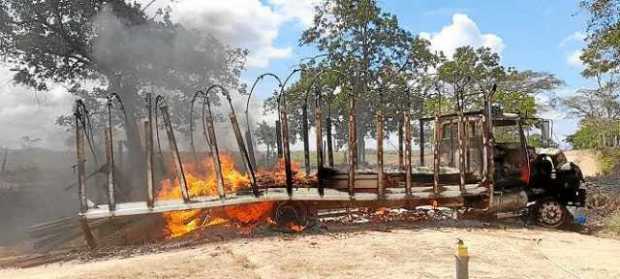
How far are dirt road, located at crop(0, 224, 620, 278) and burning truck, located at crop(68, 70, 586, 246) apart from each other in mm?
787

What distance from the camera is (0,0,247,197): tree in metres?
20.2

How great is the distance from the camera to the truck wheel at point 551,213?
37.6 feet

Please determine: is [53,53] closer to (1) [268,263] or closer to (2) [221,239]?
(2) [221,239]

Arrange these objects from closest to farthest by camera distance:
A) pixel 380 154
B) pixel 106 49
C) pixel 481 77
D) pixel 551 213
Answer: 1. pixel 380 154
2. pixel 551 213
3. pixel 106 49
4. pixel 481 77

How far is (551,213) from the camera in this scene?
11500mm

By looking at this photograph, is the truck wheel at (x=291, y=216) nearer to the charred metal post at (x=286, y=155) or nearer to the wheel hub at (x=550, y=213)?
the charred metal post at (x=286, y=155)

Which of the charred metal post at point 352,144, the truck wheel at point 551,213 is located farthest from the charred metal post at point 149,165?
the truck wheel at point 551,213

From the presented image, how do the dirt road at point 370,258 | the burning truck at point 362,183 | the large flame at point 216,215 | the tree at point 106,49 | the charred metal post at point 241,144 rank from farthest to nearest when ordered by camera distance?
the tree at point 106,49
the large flame at point 216,215
the burning truck at point 362,183
the charred metal post at point 241,144
the dirt road at point 370,258

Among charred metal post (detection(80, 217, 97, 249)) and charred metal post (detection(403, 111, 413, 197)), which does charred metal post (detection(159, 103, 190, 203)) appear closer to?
charred metal post (detection(80, 217, 97, 249))

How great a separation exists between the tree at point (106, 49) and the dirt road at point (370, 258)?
12686 mm

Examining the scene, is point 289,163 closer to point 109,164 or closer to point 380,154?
point 380,154

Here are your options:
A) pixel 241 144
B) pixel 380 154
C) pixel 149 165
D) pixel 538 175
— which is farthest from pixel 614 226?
pixel 149 165

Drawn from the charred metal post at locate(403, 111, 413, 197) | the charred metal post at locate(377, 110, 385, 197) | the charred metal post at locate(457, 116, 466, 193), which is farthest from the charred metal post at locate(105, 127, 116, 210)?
the charred metal post at locate(457, 116, 466, 193)

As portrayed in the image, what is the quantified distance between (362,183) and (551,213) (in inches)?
176
